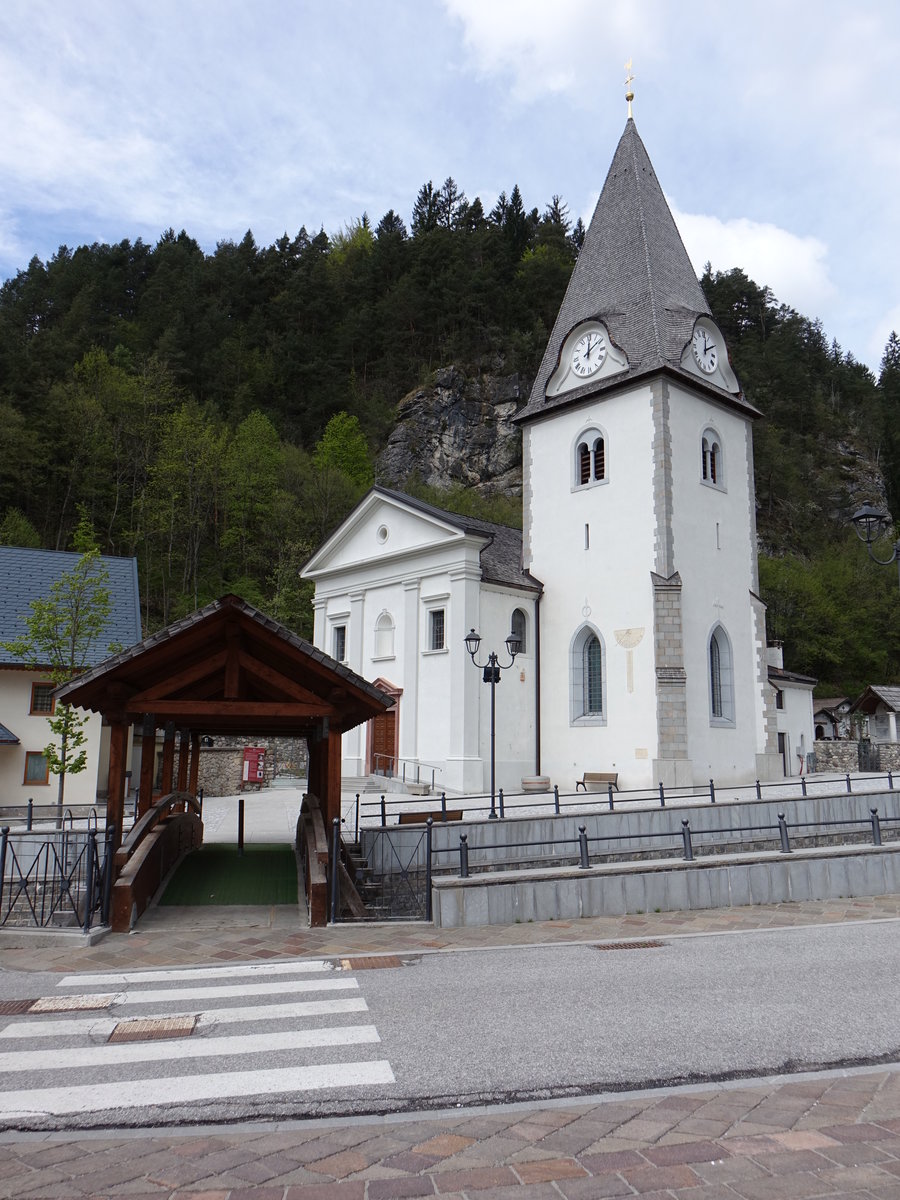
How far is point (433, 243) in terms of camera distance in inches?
2977

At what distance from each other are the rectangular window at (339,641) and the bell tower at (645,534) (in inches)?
302

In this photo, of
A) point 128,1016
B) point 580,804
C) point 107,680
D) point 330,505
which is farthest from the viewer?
point 330,505

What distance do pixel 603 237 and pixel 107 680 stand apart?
27603 millimetres

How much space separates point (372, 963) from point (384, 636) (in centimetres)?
2343

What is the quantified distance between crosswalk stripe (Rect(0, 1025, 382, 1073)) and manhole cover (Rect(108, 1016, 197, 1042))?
4.8 inches

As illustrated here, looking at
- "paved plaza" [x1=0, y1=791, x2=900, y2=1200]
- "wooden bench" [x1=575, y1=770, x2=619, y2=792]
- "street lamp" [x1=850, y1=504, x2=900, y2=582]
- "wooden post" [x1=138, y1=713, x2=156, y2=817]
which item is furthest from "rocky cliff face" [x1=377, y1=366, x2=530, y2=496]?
"paved plaza" [x1=0, y1=791, x2=900, y2=1200]

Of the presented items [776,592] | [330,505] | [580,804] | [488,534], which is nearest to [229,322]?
[330,505]

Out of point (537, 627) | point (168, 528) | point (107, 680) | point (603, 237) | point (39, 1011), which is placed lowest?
point (39, 1011)

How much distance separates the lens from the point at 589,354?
30734mm

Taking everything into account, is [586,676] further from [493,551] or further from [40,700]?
[40,700]

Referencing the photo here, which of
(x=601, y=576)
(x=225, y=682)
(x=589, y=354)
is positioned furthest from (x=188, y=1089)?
(x=589, y=354)

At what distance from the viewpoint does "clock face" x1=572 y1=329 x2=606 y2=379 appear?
30.3m

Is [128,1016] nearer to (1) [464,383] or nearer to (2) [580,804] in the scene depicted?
(2) [580,804]

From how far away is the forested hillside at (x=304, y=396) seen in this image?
53312mm
